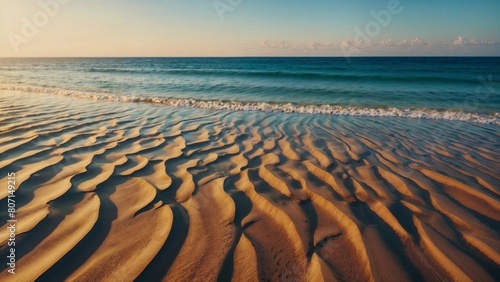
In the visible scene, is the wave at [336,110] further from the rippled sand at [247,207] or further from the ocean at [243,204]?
the rippled sand at [247,207]

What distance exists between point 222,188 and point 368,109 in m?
8.10

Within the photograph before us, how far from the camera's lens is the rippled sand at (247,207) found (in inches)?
80.0

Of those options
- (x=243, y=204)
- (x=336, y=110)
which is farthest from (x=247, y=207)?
(x=336, y=110)

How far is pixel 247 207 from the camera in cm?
286

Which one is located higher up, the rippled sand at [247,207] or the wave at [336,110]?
the rippled sand at [247,207]

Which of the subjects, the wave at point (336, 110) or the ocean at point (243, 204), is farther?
the wave at point (336, 110)

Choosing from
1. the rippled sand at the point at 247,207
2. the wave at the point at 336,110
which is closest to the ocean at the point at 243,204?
the rippled sand at the point at 247,207

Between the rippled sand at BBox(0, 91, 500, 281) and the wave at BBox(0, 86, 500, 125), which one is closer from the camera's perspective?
the rippled sand at BBox(0, 91, 500, 281)

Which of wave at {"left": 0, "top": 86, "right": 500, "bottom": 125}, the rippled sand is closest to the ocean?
the rippled sand

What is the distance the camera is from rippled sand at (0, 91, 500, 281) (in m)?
2.03

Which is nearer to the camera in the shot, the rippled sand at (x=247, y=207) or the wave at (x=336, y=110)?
the rippled sand at (x=247, y=207)

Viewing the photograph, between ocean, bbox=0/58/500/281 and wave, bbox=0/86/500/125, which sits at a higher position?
ocean, bbox=0/58/500/281

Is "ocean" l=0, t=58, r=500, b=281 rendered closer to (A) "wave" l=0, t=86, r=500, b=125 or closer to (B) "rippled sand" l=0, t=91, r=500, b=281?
(B) "rippled sand" l=0, t=91, r=500, b=281

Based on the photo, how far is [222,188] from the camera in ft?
10.7
